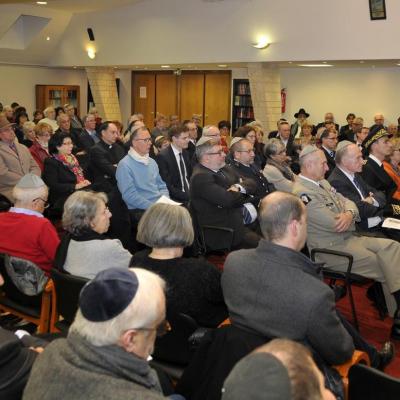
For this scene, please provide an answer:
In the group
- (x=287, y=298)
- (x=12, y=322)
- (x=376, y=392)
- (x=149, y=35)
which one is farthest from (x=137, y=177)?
(x=149, y=35)

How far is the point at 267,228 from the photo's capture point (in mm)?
2443

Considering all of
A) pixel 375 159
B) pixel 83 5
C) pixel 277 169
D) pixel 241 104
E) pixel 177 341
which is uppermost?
pixel 83 5

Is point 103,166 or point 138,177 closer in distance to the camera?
point 138,177

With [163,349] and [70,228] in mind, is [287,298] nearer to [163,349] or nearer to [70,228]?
[163,349]

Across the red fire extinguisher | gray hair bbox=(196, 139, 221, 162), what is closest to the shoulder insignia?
gray hair bbox=(196, 139, 221, 162)

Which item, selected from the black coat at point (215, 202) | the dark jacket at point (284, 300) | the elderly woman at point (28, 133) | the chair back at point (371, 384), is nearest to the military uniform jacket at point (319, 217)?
the black coat at point (215, 202)

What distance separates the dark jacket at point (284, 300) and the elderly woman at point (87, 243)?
80cm

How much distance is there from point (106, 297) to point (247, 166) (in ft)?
12.6

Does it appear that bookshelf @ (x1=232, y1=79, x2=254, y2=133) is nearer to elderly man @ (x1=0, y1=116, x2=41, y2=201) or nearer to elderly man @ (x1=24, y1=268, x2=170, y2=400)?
elderly man @ (x1=0, y1=116, x2=41, y2=201)

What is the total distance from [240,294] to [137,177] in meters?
2.84

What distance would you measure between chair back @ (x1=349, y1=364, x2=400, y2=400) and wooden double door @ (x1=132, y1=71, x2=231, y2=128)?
13300 mm

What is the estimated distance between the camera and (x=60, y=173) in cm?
561

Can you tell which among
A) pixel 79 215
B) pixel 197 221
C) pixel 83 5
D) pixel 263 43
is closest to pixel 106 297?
pixel 79 215

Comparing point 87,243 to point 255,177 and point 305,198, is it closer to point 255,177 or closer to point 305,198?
point 305,198
